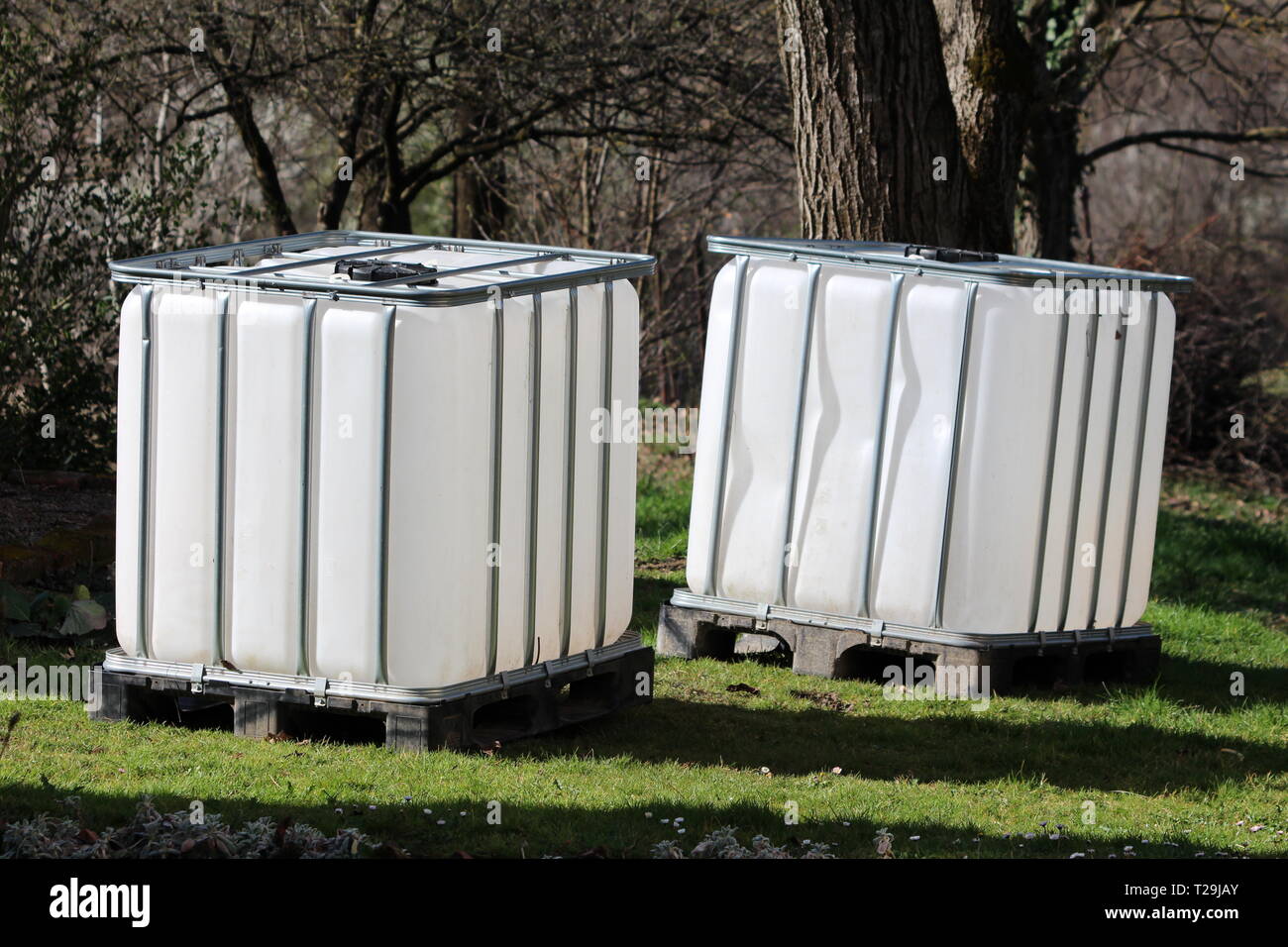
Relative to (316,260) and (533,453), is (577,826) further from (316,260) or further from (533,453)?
(316,260)

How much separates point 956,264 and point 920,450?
0.78 metres

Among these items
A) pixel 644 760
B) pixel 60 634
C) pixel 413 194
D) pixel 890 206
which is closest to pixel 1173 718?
pixel 644 760

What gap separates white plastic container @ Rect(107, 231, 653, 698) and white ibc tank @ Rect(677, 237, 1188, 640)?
130 centimetres

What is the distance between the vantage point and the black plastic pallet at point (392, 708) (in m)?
5.38

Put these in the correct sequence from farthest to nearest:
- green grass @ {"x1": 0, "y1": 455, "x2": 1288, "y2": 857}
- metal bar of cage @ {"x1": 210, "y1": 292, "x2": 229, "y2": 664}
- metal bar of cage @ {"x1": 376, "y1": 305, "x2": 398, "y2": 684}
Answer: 1. metal bar of cage @ {"x1": 210, "y1": 292, "x2": 229, "y2": 664}
2. metal bar of cage @ {"x1": 376, "y1": 305, "x2": 398, "y2": 684}
3. green grass @ {"x1": 0, "y1": 455, "x2": 1288, "y2": 857}

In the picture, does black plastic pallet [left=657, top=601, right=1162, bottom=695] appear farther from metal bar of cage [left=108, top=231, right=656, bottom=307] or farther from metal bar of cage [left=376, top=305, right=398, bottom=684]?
metal bar of cage [left=376, top=305, right=398, bottom=684]

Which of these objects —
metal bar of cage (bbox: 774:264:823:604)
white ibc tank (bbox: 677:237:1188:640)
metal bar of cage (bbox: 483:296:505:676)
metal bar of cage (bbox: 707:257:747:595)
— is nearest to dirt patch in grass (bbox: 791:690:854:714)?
white ibc tank (bbox: 677:237:1188:640)

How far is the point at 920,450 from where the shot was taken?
6512 mm

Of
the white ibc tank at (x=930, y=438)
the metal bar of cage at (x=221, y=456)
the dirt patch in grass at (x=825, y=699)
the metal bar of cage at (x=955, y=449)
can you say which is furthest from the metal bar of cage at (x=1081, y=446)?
the metal bar of cage at (x=221, y=456)

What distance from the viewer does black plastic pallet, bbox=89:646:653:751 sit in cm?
538

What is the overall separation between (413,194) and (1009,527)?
20.7ft


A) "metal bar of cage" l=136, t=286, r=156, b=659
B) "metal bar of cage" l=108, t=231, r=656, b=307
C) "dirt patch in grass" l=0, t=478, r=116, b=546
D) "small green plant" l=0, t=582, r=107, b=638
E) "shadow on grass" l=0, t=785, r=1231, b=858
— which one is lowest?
"shadow on grass" l=0, t=785, r=1231, b=858

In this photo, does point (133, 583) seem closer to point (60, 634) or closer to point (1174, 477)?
point (60, 634)

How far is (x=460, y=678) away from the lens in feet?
17.9
